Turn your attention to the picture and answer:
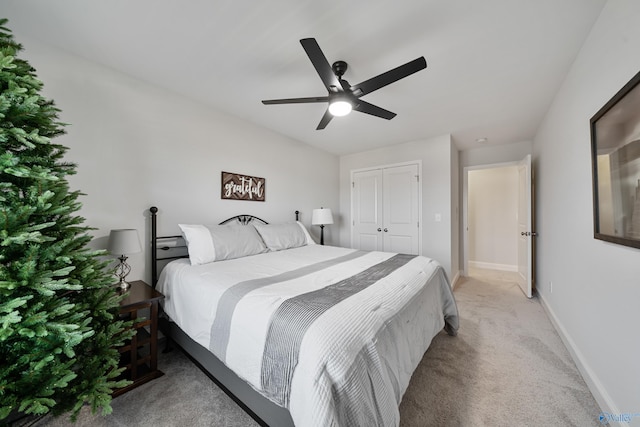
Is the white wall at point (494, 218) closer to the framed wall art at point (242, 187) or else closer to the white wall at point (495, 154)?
the white wall at point (495, 154)

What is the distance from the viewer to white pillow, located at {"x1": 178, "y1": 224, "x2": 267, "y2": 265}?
87.8 inches

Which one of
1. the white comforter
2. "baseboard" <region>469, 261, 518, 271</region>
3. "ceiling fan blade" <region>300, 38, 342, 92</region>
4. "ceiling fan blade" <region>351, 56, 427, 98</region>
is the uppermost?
"ceiling fan blade" <region>300, 38, 342, 92</region>

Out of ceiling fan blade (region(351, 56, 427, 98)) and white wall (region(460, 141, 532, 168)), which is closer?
ceiling fan blade (region(351, 56, 427, 98))

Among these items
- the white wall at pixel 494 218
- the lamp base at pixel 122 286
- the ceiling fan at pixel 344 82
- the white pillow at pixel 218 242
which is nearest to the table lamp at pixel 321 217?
the white pillow at pixel 218 242

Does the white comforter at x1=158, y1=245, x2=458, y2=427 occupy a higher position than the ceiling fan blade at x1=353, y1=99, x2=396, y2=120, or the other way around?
the ceiling fan blade at x1=353, y1=99, x2=396, y2=120

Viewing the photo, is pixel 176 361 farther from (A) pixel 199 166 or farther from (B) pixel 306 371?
(A) pixel 199 166

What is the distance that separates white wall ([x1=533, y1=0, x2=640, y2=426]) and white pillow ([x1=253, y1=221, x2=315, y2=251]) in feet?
8.93

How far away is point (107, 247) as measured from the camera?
6.27 feet

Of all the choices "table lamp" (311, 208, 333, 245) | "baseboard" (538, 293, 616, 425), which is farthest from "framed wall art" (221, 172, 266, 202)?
"baseboard" (538, 293, 616, 425)

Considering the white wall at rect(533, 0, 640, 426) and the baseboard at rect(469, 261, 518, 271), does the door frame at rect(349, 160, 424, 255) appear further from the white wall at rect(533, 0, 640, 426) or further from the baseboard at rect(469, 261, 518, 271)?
the baseboard at rect(469, 261, 518, 271)

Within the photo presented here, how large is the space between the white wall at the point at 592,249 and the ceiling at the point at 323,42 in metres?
0.27

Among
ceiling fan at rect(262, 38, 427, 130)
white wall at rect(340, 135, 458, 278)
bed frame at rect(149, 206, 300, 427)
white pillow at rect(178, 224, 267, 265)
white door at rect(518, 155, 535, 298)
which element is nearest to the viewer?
bed frame at rect(149, 206, 300, 427)

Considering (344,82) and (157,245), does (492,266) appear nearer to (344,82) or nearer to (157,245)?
(344,82)

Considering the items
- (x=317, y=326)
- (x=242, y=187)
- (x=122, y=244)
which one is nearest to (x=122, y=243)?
(x=122, y=244)
